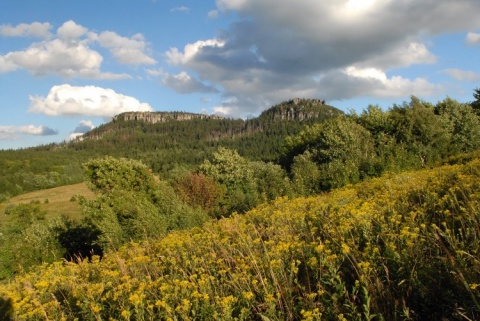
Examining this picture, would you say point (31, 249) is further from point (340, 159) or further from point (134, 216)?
point (340, 159)

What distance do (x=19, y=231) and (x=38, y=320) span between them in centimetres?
3803

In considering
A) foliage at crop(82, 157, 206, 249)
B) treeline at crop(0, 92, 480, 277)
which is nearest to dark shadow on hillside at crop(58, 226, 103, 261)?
treeline at crop(0, 92, 480, 277)

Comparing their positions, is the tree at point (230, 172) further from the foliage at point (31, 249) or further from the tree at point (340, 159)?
the foliage at point (31, 249)

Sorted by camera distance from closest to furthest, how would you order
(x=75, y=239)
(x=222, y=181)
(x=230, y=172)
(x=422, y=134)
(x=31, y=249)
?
(x=31, y=249), (x=75, y=239), (x=422, y=134), (x=222, y=181), (x=230, y=172)

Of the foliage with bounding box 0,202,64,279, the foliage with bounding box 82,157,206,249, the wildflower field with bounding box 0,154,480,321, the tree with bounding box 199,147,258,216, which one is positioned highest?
the tree with bounding box 199,147,258,216

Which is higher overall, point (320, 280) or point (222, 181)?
point (222, 181)

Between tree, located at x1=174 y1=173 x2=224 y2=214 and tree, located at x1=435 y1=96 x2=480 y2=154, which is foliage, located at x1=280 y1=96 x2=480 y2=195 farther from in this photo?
tree, located at x1=174 y1=173 x2=224 y2=214

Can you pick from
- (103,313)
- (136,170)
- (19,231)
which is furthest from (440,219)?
(19,231)

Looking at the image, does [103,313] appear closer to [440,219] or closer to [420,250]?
[420,250]

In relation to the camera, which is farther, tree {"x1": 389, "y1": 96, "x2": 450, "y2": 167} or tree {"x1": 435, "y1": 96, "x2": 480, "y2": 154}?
tree {"x1": 435, "y1": 96, "x2": 480, "y2": 154}

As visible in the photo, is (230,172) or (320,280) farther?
(230,172)

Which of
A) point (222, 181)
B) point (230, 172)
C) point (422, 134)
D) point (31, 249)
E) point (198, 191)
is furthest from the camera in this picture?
point (230, 172)

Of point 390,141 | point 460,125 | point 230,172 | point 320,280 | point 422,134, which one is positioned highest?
point 460,125

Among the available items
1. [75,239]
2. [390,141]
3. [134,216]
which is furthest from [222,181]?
[134,216]
